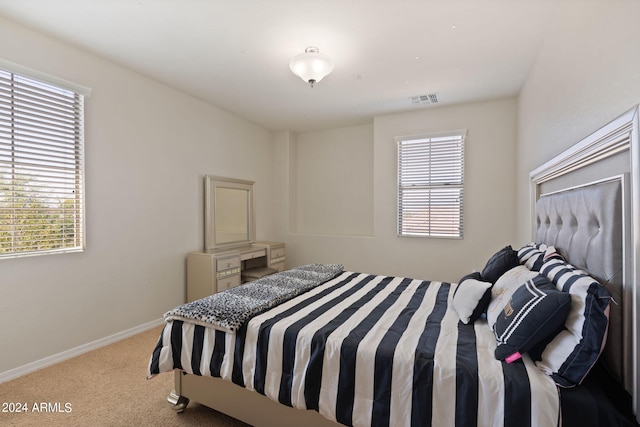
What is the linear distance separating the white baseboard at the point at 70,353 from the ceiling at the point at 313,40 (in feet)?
8.45

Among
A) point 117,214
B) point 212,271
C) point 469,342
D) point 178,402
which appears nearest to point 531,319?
point 469,342

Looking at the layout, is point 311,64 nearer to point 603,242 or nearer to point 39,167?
point 603,242

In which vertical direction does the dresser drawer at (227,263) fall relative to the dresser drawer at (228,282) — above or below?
above

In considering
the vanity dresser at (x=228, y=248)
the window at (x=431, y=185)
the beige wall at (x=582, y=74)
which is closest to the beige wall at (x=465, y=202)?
the window at (x=431, y=185)

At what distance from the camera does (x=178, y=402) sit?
1860 mm

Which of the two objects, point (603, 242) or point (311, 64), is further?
point (311, 64)

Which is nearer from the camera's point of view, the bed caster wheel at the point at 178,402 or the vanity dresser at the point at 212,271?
the bed caster wheel at the point at 178,402

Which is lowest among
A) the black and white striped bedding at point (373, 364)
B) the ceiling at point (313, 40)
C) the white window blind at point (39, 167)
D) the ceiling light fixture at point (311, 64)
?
the black and white striped bedding at point (373, 364)

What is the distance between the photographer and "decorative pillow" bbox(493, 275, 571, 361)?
1170 millimetres

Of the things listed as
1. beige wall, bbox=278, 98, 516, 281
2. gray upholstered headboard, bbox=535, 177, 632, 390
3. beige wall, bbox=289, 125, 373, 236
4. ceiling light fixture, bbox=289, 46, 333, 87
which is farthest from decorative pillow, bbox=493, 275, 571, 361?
beige wall, bbox=289, 125, 373, 236

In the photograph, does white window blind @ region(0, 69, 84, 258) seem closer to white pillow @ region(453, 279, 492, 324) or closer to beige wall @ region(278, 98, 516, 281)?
white pillow @ region(453, 279, 492, 324)

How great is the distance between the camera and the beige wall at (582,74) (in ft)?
3.94

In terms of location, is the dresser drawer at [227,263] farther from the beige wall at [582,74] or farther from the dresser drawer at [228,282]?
the beige wall at [582,74]

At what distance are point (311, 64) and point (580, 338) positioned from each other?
7.70 feet
